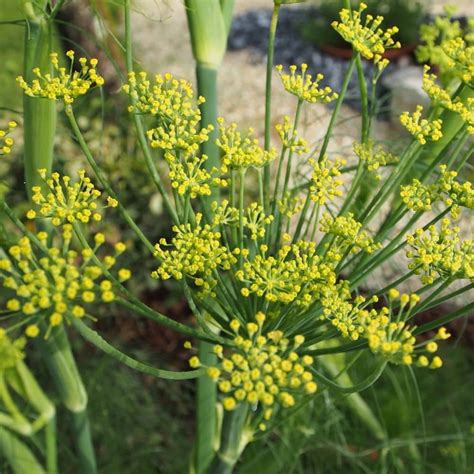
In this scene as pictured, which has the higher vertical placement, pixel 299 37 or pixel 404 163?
pixel 404 163

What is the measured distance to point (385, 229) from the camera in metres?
0.87

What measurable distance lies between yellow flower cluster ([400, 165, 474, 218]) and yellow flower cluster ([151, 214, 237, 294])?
22cm

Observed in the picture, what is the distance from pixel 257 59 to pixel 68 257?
4579 millimetres

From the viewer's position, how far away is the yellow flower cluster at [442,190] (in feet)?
2.59

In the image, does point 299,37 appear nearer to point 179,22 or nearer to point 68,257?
point 179,22

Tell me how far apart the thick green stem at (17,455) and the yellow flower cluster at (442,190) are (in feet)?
2.04

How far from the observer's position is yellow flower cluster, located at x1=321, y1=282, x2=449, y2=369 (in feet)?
2.13

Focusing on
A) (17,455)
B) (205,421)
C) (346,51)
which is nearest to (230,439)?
(205,421)

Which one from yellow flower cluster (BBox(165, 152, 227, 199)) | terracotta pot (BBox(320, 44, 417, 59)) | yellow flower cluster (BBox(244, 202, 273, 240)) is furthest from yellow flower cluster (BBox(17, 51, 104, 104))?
terracotta pot (BBox(320, 44, 417, 59))

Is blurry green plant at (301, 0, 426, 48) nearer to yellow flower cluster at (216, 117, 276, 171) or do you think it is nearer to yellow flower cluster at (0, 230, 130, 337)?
yellow flower cluster at (216, 117, 276, 171)

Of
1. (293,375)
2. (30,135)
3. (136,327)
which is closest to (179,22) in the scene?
(136,327)

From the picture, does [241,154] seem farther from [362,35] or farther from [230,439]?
[230,439]

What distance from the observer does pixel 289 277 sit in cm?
76

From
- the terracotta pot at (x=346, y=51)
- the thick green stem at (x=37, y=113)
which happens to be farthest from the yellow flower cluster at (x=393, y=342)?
the terracotta pot at (x=346, y=51)
